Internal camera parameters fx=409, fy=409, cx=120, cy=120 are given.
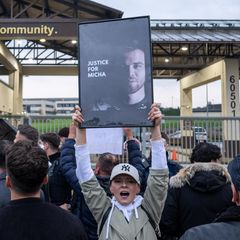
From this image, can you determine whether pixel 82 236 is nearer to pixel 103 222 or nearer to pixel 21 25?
pixel 103 222

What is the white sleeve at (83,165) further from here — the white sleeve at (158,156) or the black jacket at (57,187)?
the black jacket at (57,187)

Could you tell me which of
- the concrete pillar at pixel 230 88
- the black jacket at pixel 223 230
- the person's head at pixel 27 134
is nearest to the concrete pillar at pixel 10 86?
the concrete pillar at pixel 230 88

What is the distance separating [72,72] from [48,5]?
9.96m

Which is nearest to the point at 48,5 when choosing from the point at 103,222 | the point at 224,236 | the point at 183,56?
the point at 183,56

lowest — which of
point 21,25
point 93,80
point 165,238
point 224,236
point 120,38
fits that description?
point 165,238

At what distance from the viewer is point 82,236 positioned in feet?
6.76

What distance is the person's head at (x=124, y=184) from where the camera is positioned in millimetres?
2779

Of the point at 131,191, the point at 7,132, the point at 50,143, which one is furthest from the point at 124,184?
the point at 7,132

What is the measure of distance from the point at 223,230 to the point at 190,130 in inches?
265

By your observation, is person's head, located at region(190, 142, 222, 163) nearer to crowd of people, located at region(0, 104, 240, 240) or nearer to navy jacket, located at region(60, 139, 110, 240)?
crowd of people, located at region(0, 104, 240, 240)

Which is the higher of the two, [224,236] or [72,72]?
[72,72]

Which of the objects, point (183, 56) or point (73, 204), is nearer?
point (73, 204)

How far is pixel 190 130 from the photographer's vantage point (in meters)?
8.38

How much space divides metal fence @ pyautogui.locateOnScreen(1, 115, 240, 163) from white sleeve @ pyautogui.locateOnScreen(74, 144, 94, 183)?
5228 mm
